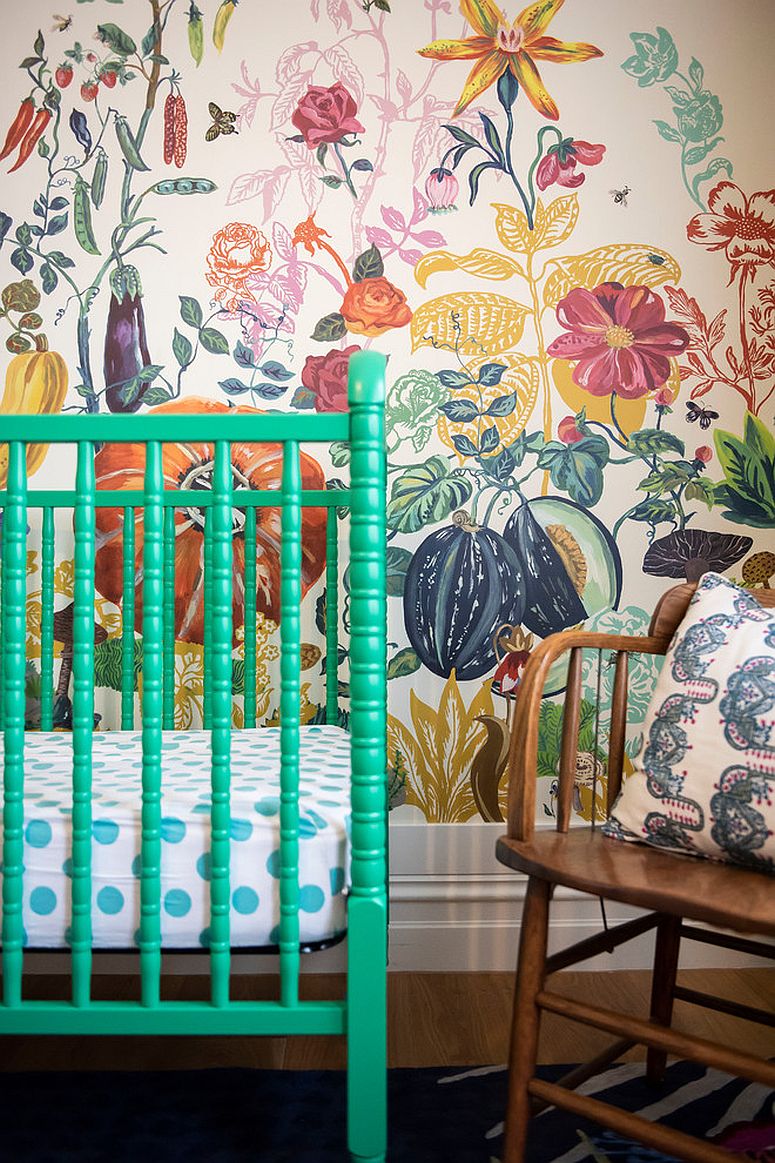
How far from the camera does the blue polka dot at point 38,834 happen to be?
101 centimetres

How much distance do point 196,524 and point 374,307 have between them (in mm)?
573

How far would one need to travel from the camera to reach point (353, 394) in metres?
0.98

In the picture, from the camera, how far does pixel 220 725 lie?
980 millimetres

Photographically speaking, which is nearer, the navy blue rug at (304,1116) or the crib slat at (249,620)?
the navy blue rug at (304,1116)

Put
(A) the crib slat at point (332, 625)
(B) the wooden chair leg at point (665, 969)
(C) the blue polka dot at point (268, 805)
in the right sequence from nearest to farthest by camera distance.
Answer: (C) the blue polka dot at point (268, 805) → (B) the wooden chair leg at point (665, 969) → (A) the crib slat at point (332, 625)

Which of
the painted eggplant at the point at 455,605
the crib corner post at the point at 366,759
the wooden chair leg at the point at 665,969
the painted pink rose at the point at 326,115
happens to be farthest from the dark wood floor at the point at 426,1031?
the painted pink rose at the point at 326,115

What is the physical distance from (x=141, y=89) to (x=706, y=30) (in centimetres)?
117

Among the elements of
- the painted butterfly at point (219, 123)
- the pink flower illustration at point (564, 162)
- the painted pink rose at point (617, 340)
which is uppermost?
Answer: the painted butterfly at point (219, 123)

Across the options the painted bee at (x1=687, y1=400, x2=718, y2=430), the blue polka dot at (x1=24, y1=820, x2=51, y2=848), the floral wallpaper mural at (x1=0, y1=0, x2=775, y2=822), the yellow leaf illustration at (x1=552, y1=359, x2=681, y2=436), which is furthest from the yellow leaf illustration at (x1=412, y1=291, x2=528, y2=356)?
the blue polka dot at (x1=24, y1=820, x2=51, y2=848)

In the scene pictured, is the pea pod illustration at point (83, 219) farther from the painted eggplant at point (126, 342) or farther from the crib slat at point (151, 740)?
the crib slat at point (151, 740)

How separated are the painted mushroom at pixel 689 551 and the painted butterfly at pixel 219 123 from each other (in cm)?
121

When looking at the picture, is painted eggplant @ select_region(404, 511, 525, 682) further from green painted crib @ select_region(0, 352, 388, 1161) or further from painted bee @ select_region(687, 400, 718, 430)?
green painted crib @ select_region(0, 352, 388, 1161)

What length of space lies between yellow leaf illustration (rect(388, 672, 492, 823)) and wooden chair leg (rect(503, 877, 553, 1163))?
0.76 m

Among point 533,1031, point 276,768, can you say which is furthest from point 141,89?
point 533,1031
